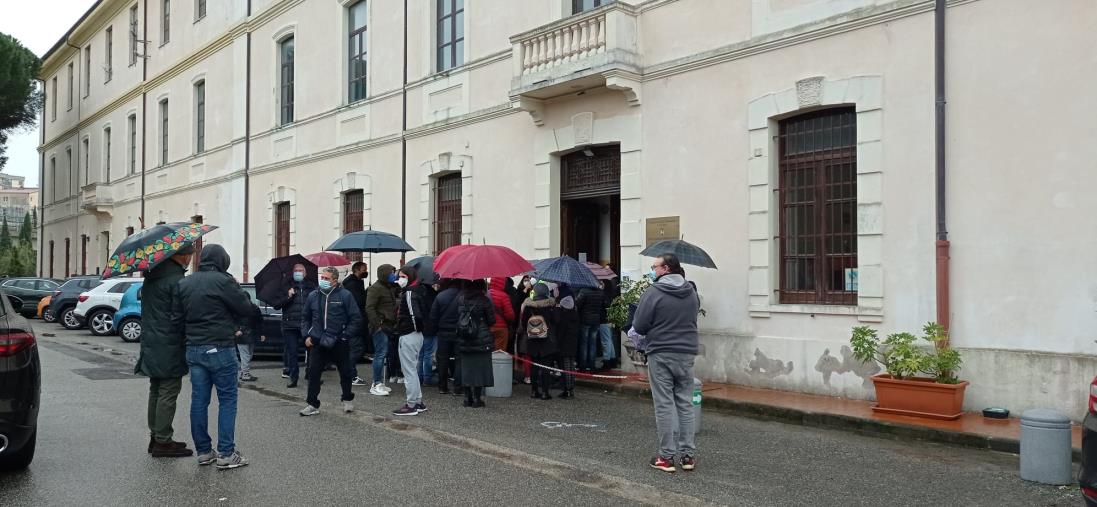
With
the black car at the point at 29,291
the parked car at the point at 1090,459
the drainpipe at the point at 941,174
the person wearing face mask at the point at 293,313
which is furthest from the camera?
the black car at the point at 29,291

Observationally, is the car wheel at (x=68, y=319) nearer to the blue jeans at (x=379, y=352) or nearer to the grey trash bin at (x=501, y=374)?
the blue jeans at (x=379, y=352)

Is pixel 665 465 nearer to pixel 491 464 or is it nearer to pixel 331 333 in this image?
pixel 491 464

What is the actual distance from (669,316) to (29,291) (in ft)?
86.4

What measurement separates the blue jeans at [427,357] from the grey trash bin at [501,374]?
0.88m

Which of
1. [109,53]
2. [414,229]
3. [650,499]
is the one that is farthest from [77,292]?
[650,499]

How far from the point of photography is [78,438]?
8117 millimetres

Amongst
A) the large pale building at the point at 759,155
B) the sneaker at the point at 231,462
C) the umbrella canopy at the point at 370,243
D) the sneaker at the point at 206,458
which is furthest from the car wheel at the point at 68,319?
the sneaker at the point at 231,462

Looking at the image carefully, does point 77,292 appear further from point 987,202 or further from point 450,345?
point 987,202

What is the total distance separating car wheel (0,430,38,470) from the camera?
21.7ft

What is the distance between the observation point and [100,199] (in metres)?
34.4

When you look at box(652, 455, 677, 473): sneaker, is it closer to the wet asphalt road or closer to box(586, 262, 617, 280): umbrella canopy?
the wet asphalt road

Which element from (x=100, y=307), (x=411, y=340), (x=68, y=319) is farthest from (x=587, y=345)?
(x=68, y=319)

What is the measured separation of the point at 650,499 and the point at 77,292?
22187 mm

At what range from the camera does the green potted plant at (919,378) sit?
867 cm
